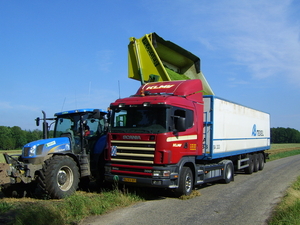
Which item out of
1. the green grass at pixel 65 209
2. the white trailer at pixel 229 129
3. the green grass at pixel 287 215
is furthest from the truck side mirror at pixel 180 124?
the green grass at pixel 287 215

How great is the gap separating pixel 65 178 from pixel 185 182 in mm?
3508

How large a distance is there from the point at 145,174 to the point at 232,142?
5.72 metres

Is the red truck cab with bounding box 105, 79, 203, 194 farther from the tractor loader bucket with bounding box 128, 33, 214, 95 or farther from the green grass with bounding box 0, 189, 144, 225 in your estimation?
the tractor loader bucket with bounding box 128, 33, 214, 95

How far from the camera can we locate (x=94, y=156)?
10.1 metres

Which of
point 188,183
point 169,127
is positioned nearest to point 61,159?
point 169,127

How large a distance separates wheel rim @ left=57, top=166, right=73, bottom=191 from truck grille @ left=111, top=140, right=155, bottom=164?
1336 mm

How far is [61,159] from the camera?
8.73m

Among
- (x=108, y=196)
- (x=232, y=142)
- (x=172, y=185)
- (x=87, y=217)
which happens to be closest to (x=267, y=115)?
(x=232, y=142)

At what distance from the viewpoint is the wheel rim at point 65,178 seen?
28.5ft

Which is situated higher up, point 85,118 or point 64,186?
point 85,118

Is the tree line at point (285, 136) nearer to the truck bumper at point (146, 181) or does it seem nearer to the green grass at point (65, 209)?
the truck bumper at point (146, 181)

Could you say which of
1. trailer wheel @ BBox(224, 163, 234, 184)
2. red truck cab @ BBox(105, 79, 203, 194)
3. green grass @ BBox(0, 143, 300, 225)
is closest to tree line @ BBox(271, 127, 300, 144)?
trailer wheel @ BBox(224, 163, 234, 184)

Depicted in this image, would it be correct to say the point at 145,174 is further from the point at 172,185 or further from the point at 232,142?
the point at 232,142

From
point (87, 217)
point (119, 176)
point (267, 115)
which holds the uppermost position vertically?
point (267, 115)
